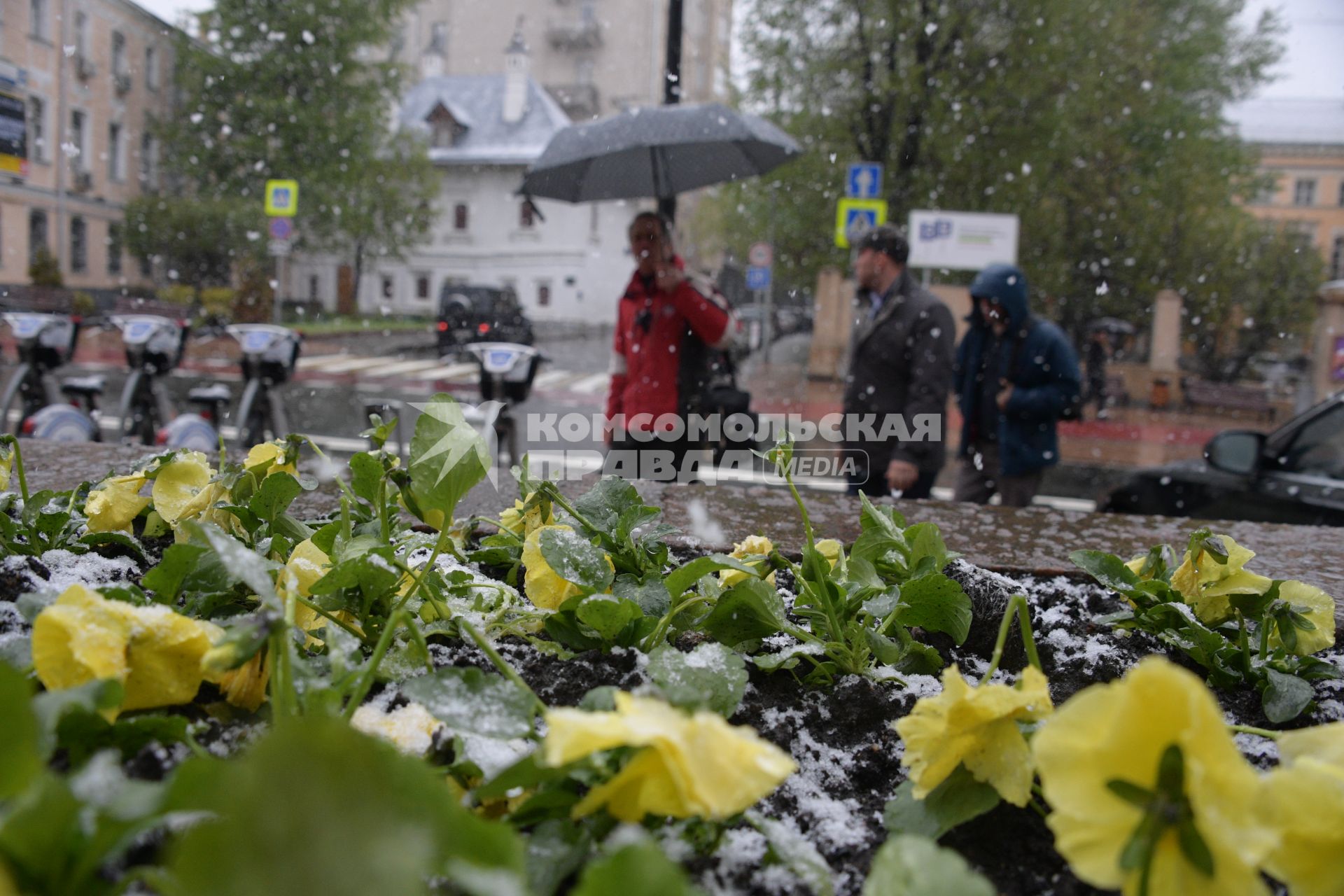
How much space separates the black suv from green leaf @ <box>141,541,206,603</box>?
1773 centimetres

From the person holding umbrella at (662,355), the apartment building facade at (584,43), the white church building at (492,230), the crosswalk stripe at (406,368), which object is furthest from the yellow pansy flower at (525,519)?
the apartment building facade at (584,43)

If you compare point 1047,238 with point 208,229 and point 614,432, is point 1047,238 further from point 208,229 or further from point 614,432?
point 208,229

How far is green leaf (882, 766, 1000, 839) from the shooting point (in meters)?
0.59

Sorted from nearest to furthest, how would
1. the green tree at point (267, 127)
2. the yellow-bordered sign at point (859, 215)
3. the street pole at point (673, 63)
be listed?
the street pole at point (673, 63) < the yellow-bordered sign at point (859, 215) < the green tree at point (267, 127)

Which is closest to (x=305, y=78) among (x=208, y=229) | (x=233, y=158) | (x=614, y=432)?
(x=233, y=158)

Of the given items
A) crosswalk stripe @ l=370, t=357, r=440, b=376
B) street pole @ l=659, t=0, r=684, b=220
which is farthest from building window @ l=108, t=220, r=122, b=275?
street pole @ l=659, t=0, r=684, b=220

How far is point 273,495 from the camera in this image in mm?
936

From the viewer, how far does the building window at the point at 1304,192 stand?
4366 cm

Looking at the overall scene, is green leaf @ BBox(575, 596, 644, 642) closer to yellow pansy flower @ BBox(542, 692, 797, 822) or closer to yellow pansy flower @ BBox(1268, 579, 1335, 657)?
yellow pansy flower @ BBox(542, 692, 797, 822)

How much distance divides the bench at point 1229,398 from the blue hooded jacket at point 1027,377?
16161mm

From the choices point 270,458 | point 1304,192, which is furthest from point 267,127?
point 1304,192

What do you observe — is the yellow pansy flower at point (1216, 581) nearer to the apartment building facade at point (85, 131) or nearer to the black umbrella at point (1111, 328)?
the black umbrella at point (1111, 328)

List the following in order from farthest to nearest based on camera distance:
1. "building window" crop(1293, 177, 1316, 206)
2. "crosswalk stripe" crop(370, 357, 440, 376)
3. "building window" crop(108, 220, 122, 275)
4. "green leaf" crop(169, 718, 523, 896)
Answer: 1. "building window" crop(1293, 177, 1316, 206)
2. "building window" crop(108, 220, 122, 275)
3. "crosswalk stripe" crop(370, 357, 440, 376)
4. "green leaf" crop(169, 718, 523, 896)

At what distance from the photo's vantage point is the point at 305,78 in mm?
26750
